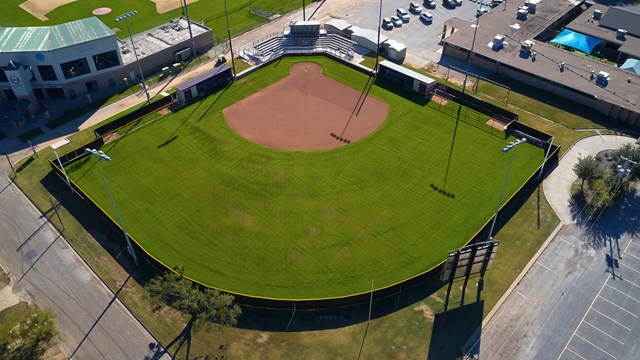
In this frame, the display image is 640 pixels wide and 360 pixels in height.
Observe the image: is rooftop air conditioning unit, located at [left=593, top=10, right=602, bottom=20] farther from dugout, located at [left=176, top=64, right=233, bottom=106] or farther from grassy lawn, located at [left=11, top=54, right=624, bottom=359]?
dugout, located at [left=176, top=64, right=233, bottom=106]

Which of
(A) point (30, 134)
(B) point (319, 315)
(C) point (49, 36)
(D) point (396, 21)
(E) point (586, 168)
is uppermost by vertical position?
(C) point (49, 36)

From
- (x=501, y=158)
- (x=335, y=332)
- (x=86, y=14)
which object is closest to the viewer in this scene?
(x=335, y=332)

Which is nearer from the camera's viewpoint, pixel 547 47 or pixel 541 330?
pixel 541 330

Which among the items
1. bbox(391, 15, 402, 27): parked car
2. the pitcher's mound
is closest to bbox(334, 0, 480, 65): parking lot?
bbox(391, 15, 402, 27): parked car

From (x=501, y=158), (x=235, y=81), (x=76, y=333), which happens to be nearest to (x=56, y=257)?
(x=76, y=333)

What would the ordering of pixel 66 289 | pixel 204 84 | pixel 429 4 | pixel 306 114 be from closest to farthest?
pixel 66 289, pixel 306 114, pixel 204 84, pixel 429 4

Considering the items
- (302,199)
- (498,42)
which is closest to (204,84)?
(302,199)

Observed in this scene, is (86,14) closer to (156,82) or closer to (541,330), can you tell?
(156,82)

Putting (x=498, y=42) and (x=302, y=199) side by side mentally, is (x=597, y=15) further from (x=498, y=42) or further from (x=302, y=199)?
(x=302, y=199)
